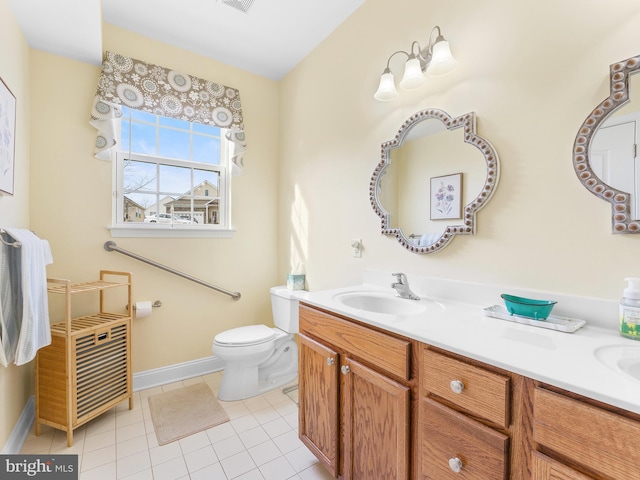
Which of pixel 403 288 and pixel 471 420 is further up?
pixel 403 288

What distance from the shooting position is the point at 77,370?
5.43 ft

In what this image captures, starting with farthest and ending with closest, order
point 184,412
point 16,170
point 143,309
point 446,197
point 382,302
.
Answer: point 143,309
point 184,412
point 16,170
point 382,302
point 446,197

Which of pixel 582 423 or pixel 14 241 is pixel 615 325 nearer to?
pixel 582 423

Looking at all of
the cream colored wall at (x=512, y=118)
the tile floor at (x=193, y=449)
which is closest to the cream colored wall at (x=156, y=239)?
the tile floor at (x=193, y=449)

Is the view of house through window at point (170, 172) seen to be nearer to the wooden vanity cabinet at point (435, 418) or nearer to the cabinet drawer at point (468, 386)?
the wooden vanity cabinet at point (435, 418)

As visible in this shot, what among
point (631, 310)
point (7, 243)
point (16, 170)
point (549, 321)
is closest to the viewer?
point (631, 310)

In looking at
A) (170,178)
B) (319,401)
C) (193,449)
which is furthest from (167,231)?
(319,401)

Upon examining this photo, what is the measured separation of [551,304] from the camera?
1035 millimetres

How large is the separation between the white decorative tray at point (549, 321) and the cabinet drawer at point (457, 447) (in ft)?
1.38

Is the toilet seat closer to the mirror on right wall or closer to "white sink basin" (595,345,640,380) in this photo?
"white sink basin" (595,345,640,380)

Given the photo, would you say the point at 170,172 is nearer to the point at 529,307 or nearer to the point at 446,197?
the point at 446,197

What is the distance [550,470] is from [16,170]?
2567mm

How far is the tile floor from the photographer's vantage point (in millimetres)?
1464

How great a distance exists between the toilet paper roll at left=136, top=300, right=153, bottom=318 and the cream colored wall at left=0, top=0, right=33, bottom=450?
643 millimetres
